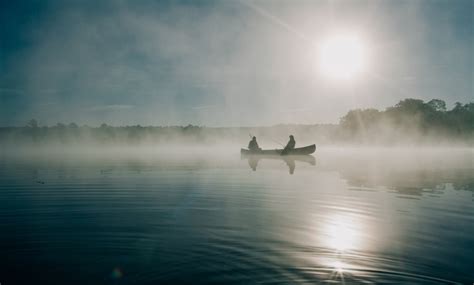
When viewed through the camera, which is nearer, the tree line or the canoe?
the canoe

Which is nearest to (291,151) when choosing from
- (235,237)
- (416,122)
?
(235,237)

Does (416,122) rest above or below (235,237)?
above

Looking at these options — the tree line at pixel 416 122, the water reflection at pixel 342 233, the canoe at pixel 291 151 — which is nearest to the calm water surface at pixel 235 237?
the water reflection at pixel 342 233

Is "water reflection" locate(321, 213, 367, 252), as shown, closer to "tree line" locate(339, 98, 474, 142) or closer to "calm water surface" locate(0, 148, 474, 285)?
"calm water surface" locate(0, 148, 474, 285)

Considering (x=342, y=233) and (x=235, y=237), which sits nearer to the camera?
(x=235, y=237)

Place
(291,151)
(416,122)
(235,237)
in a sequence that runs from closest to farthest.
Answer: (235,237) < (291,151) < (416,122)

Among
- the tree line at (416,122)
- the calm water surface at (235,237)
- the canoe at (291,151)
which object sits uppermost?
the tree line at (416,122)

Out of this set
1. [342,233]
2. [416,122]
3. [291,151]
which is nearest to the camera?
[342,233]

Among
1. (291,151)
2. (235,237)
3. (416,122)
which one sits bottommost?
(235,237)

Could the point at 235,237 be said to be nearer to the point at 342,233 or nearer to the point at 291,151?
the point at 342,233

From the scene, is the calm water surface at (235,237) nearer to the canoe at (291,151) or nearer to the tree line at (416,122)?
the canoe at (291,151)

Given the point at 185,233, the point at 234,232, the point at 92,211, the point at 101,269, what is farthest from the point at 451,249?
the point at 92,211

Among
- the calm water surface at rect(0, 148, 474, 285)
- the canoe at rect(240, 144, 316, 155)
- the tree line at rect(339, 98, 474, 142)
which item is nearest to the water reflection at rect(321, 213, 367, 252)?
the calm water surface at rect(0, 148, 474, 285)

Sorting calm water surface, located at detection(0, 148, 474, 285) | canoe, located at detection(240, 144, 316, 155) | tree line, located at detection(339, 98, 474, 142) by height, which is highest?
tree line, located at detection(339, 98, 474, 142)
